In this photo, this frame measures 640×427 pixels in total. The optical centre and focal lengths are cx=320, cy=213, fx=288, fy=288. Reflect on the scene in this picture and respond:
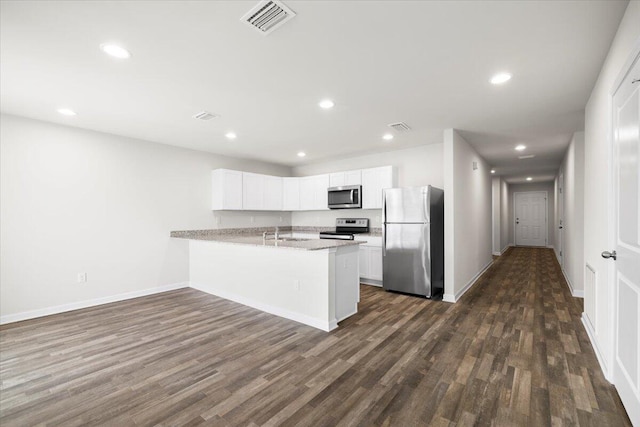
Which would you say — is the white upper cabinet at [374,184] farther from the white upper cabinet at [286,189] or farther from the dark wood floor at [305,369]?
the dark wood floor at [305,369]

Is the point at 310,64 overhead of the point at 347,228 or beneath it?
overhead

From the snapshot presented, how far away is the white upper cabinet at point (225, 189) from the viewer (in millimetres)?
5492

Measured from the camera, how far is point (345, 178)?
5895 mm

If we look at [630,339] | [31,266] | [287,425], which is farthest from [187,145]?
[630,339]

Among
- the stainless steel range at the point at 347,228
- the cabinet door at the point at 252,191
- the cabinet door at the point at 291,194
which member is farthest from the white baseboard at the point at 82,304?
the stainless steel range at the point at 347,228

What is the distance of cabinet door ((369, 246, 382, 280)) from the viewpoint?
200 inches

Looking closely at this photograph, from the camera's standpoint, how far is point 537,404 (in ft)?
6.30

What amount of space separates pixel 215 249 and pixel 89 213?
182 centimetres

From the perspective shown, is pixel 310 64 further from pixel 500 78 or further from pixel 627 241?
pixel 627 241

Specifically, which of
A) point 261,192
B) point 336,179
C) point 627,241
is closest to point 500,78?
point 627,241

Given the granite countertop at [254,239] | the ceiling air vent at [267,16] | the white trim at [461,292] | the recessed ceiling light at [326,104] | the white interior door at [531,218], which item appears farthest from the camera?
the white interior door at [531,218]

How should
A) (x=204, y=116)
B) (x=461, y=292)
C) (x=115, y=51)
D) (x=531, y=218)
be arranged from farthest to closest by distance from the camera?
(x=531, y=218)
(x=461, y=292)
(x=204, y=116)
(x=115, y=51)

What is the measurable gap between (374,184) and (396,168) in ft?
1.67

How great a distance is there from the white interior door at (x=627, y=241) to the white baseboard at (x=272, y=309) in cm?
227
